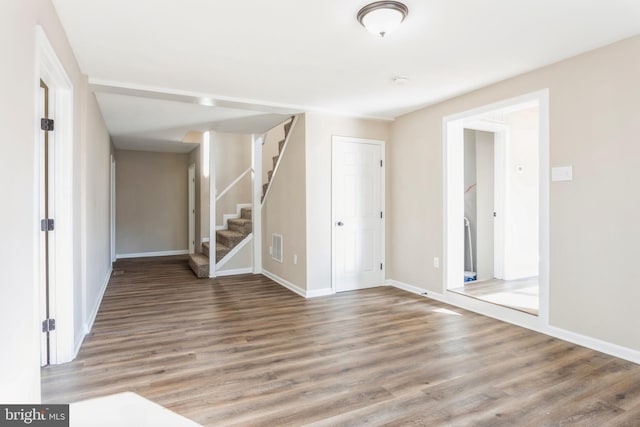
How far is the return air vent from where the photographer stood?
5320 millimetres

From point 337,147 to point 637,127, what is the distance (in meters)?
2.96

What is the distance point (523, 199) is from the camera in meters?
5.22

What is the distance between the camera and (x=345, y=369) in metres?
2.51

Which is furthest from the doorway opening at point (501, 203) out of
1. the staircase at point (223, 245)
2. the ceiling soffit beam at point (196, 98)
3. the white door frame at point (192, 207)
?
the white door frame at point (192, 207)

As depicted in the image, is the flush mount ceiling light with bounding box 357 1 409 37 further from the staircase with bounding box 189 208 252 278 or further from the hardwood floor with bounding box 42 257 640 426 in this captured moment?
the staircase with bounding box 189 208 252 278

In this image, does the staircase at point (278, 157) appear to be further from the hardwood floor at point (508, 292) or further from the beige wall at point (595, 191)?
the hardwood floor at point (508, 292)

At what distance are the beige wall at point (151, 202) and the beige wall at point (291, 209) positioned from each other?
3603 mm

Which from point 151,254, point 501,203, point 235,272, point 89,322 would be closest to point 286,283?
point 235,272

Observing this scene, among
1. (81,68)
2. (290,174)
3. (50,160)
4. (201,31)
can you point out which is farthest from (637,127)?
(81,68)

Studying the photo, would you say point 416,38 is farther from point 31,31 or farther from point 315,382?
point 315,382

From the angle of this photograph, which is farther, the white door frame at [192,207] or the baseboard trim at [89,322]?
the white door frame at [192,207]

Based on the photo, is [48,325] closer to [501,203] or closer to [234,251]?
[234,251]

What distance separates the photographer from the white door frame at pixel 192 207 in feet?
25.9

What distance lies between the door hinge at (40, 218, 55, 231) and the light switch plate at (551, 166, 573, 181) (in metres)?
3.96
